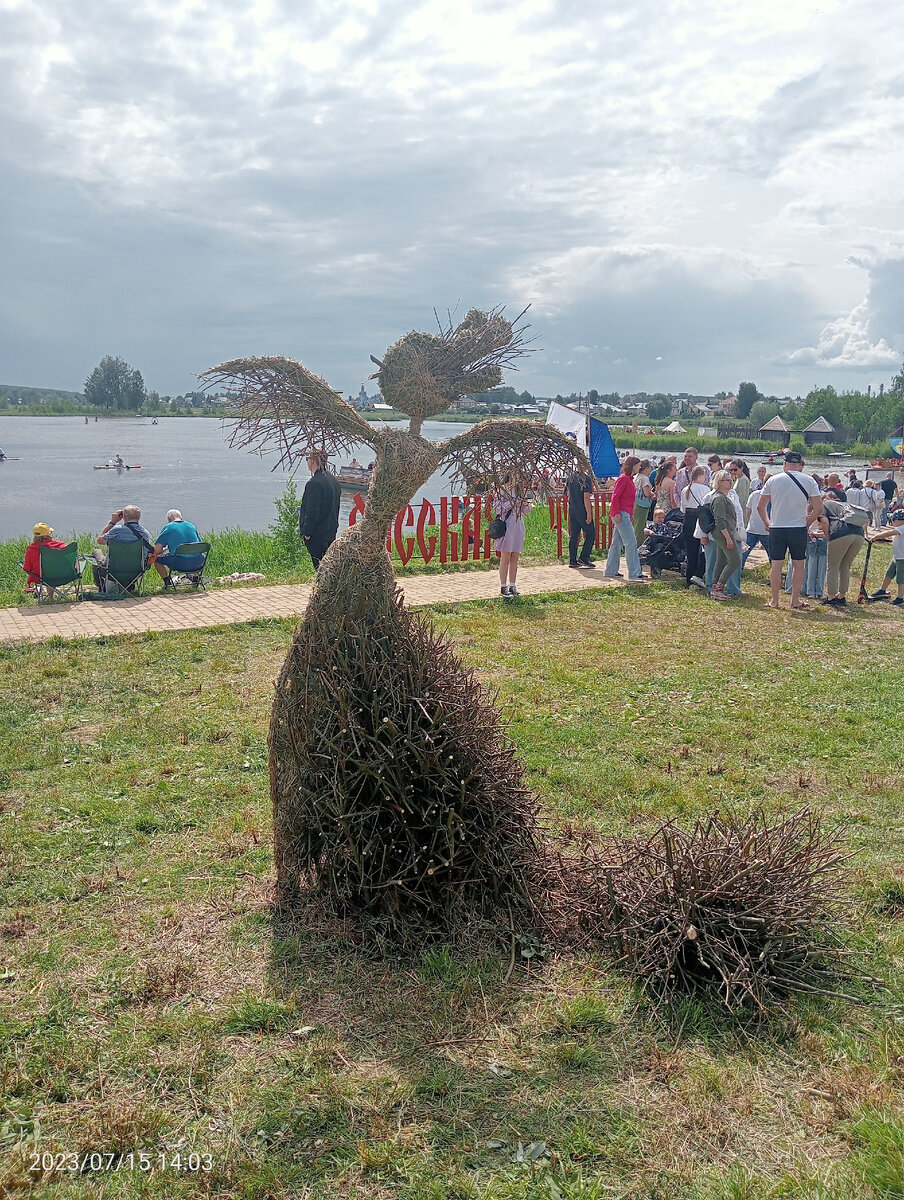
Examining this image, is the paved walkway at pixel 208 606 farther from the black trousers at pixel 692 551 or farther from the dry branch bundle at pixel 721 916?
the dry branch bundle at pixel 721 916

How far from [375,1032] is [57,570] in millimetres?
8799

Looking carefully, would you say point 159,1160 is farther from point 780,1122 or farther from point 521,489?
point 521,489

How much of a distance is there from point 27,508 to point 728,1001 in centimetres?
3185

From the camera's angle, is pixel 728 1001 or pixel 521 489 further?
pixel 521 489

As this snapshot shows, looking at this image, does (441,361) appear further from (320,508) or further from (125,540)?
(125,540)

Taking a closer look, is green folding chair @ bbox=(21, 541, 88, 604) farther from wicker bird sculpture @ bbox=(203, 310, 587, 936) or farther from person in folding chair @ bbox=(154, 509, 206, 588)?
wicker bird sculpture @ bbox=(203, 310, 587, 936)

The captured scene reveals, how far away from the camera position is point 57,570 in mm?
10391

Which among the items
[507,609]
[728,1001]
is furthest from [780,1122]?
[507,609]

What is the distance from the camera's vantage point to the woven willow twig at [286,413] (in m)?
3.62

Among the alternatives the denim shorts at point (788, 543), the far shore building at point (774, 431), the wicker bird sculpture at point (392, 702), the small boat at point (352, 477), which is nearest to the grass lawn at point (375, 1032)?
the wicker bird sculpture at point (392, 702)

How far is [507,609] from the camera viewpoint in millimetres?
10508

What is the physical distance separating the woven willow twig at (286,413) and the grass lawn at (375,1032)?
1.98 metres

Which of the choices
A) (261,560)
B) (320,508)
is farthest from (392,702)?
(261,560)

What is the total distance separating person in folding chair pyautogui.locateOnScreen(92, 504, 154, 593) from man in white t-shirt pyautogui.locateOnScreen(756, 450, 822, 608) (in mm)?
7822
